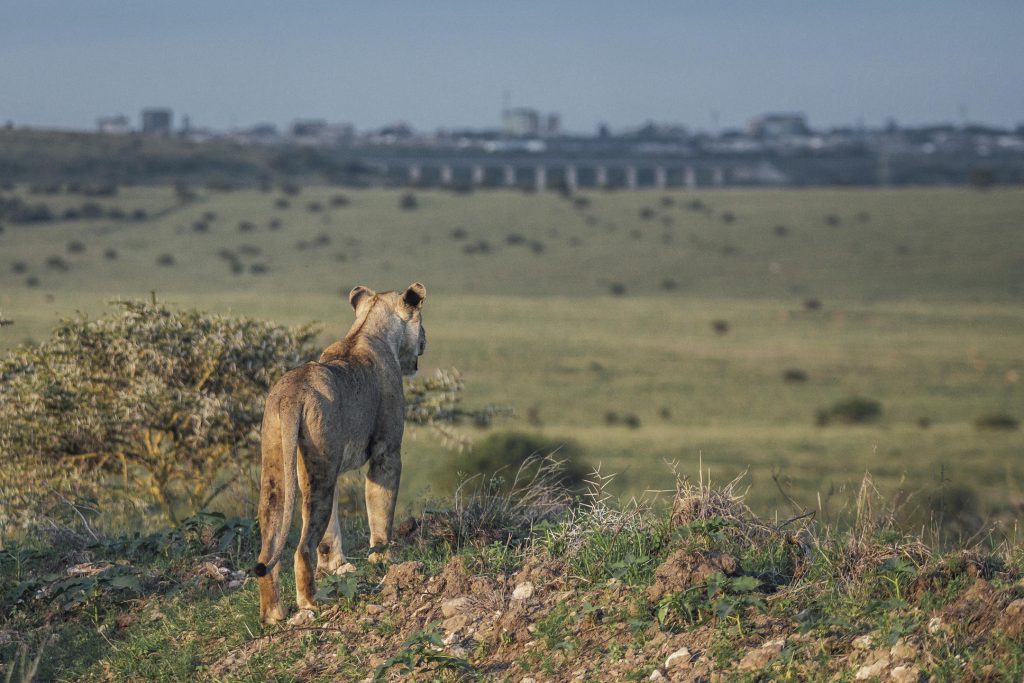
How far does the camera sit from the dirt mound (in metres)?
6.98

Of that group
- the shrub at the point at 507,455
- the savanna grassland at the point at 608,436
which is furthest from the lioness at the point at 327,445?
the shrub at the point at 507,455

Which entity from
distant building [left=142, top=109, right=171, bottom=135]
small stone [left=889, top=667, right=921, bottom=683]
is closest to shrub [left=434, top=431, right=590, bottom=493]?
small stone [left=889, top=667, right=921, bottom=683]

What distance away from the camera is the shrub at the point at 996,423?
36.5m

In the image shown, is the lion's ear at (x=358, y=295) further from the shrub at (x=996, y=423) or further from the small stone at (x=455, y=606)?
the shrub at (x=996, y=423)

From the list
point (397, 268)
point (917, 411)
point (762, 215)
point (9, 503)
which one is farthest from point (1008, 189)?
point (9, 503)

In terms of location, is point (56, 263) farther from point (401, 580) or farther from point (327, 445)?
point (401, 580)

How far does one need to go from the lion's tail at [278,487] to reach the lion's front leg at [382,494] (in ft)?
2.87

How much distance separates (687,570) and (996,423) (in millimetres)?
31963

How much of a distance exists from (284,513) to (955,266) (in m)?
68.2

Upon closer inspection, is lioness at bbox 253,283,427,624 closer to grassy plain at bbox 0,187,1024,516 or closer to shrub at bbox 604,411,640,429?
grassy plain at bbox 0,187,1024,516

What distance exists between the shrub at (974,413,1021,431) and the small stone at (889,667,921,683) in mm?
32145

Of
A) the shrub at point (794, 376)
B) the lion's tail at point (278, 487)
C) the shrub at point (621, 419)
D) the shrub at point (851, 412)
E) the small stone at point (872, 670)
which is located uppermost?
the lion's tail at point (278, 487)

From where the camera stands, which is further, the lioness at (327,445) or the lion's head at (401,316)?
the lion's head at (401,316)

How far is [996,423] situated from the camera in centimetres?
3672
